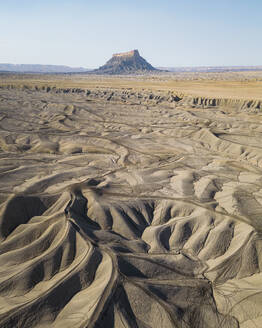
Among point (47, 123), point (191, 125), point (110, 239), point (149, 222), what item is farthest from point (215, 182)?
point (47, 123)

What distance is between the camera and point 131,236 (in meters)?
23.7

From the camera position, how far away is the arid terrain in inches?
656

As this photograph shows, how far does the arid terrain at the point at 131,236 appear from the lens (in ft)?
54.7

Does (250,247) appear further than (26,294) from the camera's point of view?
Yes

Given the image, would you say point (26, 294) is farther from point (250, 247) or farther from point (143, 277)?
Answer: point (250, 247)

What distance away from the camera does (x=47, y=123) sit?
66250 mm

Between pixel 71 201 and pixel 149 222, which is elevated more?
pixel 71 201

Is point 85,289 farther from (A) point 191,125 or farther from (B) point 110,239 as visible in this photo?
(A) point 191,125

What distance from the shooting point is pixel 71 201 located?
1025 inches

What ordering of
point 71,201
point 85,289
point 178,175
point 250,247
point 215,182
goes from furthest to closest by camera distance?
1. point 178,175
2. point 215,182
3. point 71,201
4. point 250,247
5. point 85,289

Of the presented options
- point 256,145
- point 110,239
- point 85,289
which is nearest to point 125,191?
point 110,239

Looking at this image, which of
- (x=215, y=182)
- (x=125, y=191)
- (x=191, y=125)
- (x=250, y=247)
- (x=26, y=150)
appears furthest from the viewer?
(x=191, y=125)

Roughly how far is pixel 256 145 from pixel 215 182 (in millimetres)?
20432

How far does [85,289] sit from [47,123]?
180 ft
